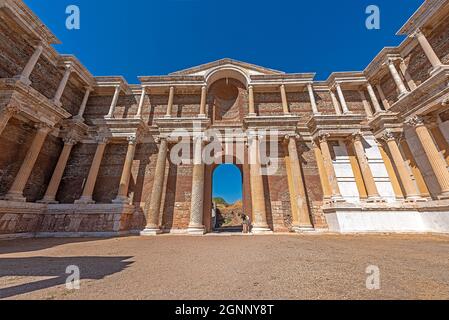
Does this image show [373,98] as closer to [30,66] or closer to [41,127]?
[41,127]

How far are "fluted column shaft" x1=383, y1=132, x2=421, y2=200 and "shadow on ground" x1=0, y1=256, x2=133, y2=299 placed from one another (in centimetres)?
1665

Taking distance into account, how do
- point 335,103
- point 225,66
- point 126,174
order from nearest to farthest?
1. point 126,174
2. point 335,103
3. point 225,66

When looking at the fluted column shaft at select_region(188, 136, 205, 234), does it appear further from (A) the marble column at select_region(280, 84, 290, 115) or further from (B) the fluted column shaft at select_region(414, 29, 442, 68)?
(B) the fluted column shaft at select_region(414, 29, 442, 68)

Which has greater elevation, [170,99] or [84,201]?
[170,99]

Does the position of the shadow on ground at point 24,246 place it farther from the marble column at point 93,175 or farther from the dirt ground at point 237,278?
the marble column at point 93,175

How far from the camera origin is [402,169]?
12594 millimetres

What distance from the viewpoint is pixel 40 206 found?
437 inches

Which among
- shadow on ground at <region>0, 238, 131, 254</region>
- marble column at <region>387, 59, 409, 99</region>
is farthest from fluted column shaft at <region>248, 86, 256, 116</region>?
shadow on ground at <region>0, 238, 131, 254</region>

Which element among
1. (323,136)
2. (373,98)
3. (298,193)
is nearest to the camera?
(298,193)

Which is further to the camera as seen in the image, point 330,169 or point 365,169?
point 365,169

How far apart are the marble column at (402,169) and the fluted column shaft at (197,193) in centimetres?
1376

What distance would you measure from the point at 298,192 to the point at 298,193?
70 mm

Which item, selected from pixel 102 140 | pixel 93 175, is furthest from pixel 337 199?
pixel 102 140
